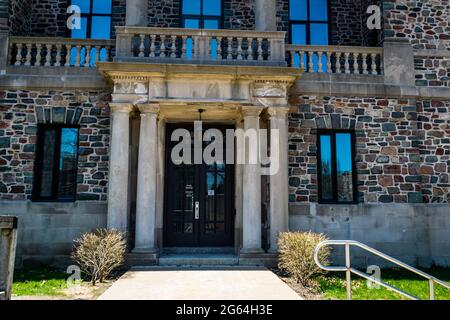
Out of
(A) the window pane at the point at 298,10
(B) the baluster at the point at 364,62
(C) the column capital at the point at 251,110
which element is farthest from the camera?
(A) the window pane at the point at 298,10

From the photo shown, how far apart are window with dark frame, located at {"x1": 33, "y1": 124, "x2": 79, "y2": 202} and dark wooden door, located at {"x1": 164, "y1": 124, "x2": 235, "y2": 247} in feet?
7.76

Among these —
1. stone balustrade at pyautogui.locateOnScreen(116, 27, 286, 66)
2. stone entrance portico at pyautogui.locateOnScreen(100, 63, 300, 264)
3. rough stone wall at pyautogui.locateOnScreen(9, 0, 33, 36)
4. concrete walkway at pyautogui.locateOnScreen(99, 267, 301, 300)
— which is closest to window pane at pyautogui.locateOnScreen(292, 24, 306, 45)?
stone balustrade at pyautogui.locateOnScreen(116, 27, 286, 66)

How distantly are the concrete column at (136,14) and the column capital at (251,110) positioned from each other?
10.9ft

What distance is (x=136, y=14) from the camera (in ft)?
31.0

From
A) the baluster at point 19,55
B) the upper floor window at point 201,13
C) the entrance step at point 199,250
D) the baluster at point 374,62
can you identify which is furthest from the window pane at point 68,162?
the baluster at point 374,62

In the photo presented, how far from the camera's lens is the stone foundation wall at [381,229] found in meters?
9.33

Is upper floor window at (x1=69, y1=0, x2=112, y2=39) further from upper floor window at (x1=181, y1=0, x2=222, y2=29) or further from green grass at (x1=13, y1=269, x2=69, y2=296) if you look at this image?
green grass at (x1=13, y1=269, x2=69, y2=296)

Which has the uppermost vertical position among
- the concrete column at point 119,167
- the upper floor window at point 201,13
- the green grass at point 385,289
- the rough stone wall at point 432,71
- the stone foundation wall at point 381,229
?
the upper floor window at point 201,13

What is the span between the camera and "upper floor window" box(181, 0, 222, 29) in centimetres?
1190

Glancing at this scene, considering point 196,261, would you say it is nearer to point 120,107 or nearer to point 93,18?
point 120,107

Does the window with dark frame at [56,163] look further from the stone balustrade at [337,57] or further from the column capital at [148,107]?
the stone balustrade at [337,57]

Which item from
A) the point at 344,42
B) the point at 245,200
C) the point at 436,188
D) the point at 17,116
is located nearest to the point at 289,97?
the point at 245,200

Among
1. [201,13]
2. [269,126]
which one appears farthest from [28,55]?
[269,126]

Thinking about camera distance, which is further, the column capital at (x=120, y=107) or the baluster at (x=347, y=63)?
the baluster at (x=347, y=63)
